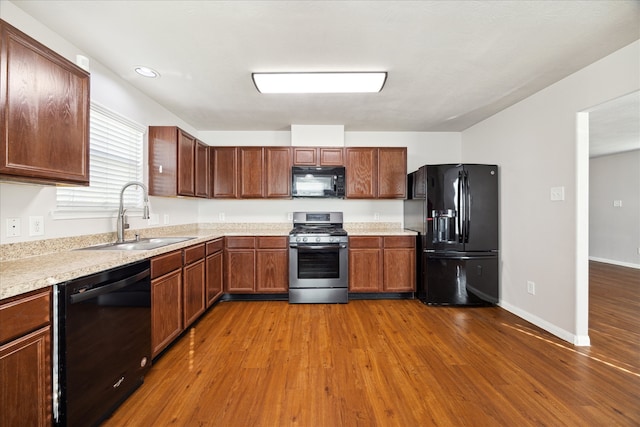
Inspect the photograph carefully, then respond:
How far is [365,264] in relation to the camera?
11.7 feet

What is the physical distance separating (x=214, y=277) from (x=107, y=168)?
5.10 feet

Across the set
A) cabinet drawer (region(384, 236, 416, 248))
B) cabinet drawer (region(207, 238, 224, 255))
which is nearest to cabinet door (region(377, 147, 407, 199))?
cabinet drawer (region(384, 236, 416, 248))

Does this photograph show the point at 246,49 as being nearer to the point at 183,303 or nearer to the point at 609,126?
the point at 183,303

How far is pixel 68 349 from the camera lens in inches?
49.3

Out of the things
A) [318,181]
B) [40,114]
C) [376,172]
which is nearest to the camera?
[40,114]

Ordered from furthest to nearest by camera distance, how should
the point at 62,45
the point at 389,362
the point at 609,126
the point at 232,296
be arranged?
the point at 609,126, the point at 232,296, the point at 389,362, the point at 62,45

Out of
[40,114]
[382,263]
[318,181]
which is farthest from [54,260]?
[382,263]

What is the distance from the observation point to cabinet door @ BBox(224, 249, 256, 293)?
11.4 ft

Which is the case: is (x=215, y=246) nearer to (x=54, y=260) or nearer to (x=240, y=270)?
(x=240, y=270)

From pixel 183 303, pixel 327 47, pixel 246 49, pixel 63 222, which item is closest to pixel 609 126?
pixel 327 47

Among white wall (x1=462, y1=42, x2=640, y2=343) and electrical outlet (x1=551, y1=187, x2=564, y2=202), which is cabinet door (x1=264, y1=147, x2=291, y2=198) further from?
electrical outlet (x1=551, y1=187, x2=564, y2=202)

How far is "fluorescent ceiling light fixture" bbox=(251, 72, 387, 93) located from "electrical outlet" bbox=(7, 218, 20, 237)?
77.0 inches

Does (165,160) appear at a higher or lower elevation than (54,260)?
higher

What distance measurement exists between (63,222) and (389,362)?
2.69 metres
